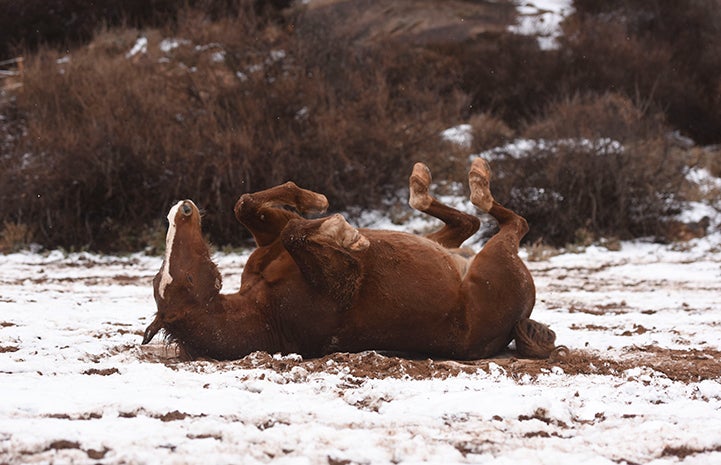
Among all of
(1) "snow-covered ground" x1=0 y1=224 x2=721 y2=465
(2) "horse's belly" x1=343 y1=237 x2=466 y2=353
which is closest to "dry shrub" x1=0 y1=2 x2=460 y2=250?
(1) "snow-covered ground" x1=0 y1=224 x2=721 y2=465

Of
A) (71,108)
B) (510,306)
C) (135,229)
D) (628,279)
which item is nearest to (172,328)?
(510,306)

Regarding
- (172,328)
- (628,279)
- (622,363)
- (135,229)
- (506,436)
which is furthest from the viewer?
(135,229)

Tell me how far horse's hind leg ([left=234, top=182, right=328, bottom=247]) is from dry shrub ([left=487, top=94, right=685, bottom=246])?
7.21 metres

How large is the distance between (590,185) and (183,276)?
8.55 m

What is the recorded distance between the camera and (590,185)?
11055mm

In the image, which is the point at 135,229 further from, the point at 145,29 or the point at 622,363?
the point at 622,363

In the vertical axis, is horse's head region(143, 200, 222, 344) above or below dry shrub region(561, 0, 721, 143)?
above

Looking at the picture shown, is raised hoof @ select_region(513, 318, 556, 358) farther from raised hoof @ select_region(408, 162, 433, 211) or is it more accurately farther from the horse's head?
the horse's head

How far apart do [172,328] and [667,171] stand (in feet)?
31.1

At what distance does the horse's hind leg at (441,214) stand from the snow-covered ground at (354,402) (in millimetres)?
850

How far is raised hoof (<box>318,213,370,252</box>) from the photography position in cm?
355

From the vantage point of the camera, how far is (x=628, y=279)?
26.2 ft

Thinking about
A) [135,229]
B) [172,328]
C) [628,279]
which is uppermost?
[172,328]

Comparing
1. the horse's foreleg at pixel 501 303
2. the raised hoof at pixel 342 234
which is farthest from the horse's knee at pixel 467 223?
the raised hoof at pixel 342 234
